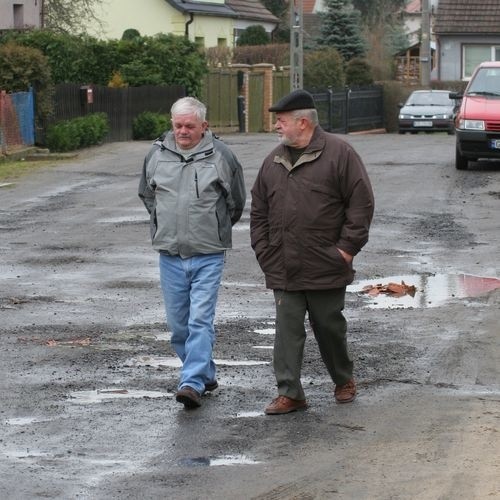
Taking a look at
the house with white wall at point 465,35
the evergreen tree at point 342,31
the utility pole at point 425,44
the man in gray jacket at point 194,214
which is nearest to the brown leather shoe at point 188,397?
the man in gray jacket at point 194,214

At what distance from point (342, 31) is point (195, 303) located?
58278mm

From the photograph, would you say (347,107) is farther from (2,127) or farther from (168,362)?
(168,362)

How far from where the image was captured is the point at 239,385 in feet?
27.5

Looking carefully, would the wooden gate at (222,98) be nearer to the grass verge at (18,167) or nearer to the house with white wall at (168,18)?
the house with white wall at (168,18)

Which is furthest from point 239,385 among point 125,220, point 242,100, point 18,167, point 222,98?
point 242,100

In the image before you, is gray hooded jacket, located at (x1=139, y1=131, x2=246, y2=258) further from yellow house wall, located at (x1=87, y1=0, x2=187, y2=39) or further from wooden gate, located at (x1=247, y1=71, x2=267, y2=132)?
yellow house wall, located at (x1=87, y1=0, x2=187, y2=39)

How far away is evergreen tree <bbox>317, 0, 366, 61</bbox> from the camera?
6444 cm

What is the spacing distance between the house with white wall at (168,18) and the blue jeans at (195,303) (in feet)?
137

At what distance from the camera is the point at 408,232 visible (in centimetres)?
1617

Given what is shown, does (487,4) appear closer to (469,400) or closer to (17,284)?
(17,284)

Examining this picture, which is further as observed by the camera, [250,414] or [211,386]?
[211,386]

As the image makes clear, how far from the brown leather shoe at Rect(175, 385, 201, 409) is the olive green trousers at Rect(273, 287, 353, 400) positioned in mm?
452

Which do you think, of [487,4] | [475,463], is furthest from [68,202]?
[487,4]

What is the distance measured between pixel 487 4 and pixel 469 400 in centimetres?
5211
